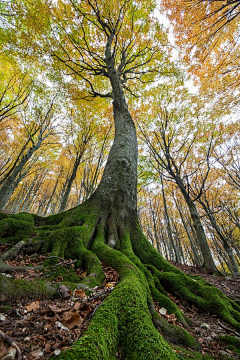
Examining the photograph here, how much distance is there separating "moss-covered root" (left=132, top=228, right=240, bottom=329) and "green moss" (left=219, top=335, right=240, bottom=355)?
36 cm

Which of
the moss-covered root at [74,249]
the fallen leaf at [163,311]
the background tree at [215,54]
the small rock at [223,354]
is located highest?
the background tree at [215,54]

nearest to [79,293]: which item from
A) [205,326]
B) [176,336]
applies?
[176,336]

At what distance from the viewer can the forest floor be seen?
849mm

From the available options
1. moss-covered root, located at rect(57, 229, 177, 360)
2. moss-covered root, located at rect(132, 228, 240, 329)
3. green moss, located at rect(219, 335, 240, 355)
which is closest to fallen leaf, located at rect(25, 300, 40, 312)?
moss-covered root, located at rect(57, 229, 177, 360)

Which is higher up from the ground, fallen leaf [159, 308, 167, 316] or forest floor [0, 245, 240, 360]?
forest floor [0, 245, 240, 360]

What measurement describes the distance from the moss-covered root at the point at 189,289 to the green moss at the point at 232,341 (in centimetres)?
36

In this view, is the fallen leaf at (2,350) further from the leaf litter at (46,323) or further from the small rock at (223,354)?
the small rock at (223,354)

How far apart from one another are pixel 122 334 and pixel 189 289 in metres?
2.11

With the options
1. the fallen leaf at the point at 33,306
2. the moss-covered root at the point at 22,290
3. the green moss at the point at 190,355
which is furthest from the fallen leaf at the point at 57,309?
the green moss at the point at 190,355

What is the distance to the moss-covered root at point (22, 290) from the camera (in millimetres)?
1344

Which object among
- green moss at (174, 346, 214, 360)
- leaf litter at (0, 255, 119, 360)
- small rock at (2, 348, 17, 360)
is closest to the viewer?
small rock at (2, 348, 17, 360)

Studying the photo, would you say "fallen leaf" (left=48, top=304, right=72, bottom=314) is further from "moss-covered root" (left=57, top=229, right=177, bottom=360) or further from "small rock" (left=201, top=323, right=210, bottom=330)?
"small rock" (left=201, top=323, right=210, bottom=330)

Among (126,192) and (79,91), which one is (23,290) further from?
(79,91)

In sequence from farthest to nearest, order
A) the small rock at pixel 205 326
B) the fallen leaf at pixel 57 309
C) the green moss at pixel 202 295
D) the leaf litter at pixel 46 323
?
1. the green moss at pixel 202 295
2. the small rock at pixel 205 326
3. the fallen leaf at pixel 57 309
4. the leaf litter at pixel 46 323
